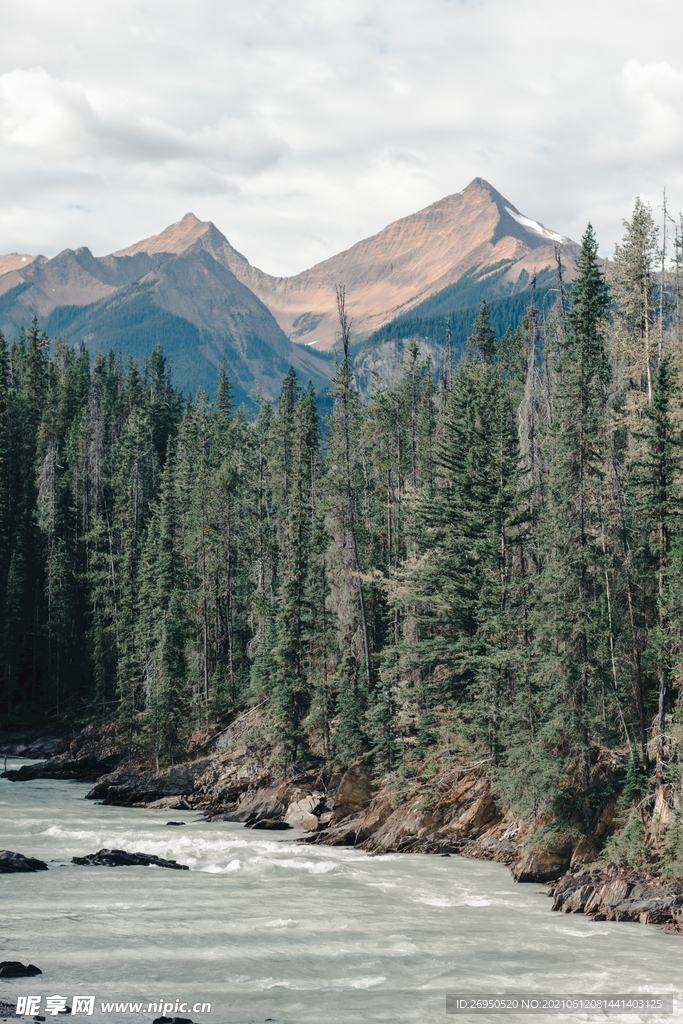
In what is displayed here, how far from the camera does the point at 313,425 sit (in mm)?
83938

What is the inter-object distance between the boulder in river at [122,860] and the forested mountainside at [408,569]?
11.2 meters

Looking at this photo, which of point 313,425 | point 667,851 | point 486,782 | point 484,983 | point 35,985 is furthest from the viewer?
point 313,425

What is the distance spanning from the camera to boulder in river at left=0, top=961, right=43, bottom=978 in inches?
835

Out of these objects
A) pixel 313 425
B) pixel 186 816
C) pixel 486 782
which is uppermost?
pixel 313 425

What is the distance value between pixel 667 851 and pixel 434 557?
803 inches

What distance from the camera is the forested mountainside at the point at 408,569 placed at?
34.7m

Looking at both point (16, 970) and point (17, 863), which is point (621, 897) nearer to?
point (16, 970)

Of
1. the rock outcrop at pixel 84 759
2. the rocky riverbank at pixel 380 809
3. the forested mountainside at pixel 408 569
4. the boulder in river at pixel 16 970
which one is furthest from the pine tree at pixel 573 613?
the rock outcrop at pixel 84 759

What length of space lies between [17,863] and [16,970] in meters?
12.9

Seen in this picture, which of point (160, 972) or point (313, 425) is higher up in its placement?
point (313, 425)

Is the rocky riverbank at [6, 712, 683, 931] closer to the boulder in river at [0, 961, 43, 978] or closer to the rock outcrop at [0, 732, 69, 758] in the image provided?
the rock outcrop at [0, 732, 69, 758]

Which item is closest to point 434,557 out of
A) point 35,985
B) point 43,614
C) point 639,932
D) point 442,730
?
point 442,730

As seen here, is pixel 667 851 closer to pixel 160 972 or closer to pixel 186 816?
pixel 160 972

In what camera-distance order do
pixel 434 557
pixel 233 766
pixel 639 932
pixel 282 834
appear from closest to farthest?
pixel 639 932, pixel 282 834, pixel 434 557, pixel 233 766
